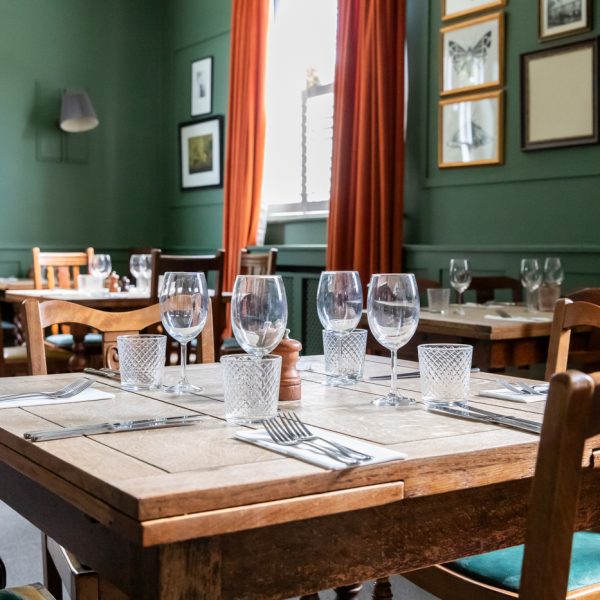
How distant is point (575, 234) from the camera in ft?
13.1

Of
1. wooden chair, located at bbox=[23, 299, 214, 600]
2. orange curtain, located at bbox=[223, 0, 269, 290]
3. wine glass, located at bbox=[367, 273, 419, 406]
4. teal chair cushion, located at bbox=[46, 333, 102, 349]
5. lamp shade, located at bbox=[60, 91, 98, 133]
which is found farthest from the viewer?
lamp shade, located at bbox=[60, 91, 98, 133]

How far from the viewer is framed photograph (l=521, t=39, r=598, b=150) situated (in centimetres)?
388

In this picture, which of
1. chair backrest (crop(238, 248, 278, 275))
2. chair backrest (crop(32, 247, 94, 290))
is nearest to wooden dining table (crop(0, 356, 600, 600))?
chair backrest (crop(238, 248, 278, 275))

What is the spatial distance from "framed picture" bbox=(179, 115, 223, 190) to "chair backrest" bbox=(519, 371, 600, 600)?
5831 millimetres

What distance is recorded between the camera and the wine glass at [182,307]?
1.56 m

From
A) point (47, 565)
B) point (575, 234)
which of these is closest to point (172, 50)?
point (575, 234)

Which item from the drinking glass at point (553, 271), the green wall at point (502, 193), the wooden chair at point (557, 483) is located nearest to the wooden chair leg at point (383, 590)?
the wooden chair at point (557, 483)

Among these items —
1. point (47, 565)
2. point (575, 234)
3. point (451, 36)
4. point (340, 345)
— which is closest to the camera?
point (340, 345)

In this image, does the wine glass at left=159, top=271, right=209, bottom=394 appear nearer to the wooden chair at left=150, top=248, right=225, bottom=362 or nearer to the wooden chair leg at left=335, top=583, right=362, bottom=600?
the wooden chair leg at left=335, top=583, right=362, bottom=600

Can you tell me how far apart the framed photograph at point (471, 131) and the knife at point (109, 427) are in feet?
11.0

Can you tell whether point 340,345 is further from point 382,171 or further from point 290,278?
point 290,278

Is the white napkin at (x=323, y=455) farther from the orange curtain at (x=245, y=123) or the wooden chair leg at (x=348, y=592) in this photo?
the orange curtain at (x=245, y=123)

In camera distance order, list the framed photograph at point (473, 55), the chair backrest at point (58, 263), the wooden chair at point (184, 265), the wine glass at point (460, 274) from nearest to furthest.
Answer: the wine glass at point (460, 274), the wooden chair at point (184, 265), the framed photograph at point (473, 55), the chair backrest at point (58, 263)

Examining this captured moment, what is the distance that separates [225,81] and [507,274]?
308 cm
